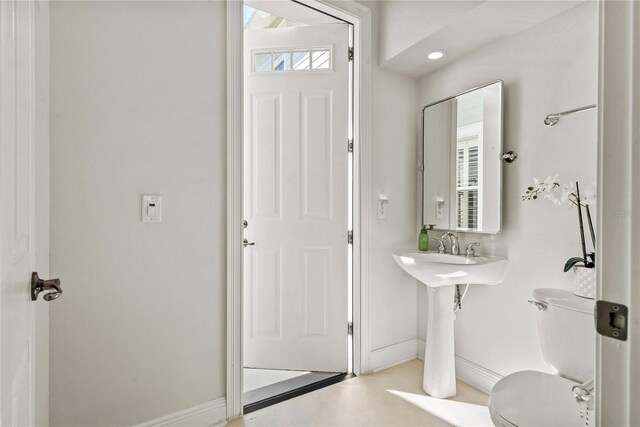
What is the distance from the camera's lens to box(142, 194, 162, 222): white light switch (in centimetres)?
149

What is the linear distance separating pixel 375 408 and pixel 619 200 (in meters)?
1.74

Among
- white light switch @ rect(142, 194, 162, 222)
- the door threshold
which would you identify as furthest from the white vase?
white light switch @ rect(142, 194, 162, 222)

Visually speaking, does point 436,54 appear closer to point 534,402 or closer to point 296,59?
point 296,59

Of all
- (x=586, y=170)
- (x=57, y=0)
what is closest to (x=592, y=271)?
(x=586, y=170)

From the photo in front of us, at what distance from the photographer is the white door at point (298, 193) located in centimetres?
221

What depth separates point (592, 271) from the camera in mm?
1437

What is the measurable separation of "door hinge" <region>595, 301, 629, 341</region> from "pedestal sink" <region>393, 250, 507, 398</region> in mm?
1348

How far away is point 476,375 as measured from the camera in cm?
204

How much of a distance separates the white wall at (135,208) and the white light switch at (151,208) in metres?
0.03

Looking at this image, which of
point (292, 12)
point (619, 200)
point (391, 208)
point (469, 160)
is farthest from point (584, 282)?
point (292, 12)

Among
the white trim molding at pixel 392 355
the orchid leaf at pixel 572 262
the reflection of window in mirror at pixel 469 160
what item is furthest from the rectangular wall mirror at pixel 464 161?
the white trim molding at pixel 392 355

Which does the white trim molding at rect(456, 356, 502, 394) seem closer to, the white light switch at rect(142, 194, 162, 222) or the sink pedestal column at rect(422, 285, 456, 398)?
the sink pedestal column at rect(422, 285, 456, 398)

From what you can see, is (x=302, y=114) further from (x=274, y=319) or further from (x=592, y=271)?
(x=592, y=271)

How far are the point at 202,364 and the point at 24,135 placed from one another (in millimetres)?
1267
